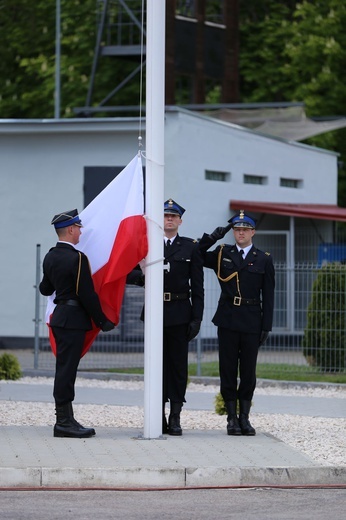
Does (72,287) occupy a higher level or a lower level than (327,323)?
higher

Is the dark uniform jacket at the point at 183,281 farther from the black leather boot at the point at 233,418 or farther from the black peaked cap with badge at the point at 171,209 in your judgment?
the black leather boot at the point at 233,418

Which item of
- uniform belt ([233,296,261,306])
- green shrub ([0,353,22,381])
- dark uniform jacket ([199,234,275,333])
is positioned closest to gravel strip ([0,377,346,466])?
dark uniform jacket ([199,234,275,333])

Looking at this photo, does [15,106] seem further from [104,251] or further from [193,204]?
[104,251]

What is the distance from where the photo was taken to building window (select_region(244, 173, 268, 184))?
1144 inches

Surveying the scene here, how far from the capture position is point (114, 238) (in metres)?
13.2

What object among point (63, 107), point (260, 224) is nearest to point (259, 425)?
point (260, 224)

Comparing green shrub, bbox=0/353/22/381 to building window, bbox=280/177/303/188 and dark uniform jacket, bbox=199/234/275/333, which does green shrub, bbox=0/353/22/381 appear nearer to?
dark uniform jacket, bbox=199/234/275/333

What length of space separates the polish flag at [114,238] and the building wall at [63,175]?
13.1m

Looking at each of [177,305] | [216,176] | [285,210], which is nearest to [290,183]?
[285,210]

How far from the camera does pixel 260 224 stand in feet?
95.7

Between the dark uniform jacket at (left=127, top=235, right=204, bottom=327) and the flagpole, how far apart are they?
0.33 meters

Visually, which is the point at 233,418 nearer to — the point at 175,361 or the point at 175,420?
the point at 175,420

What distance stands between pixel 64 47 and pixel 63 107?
2625 mm

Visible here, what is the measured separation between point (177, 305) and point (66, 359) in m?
1.15
